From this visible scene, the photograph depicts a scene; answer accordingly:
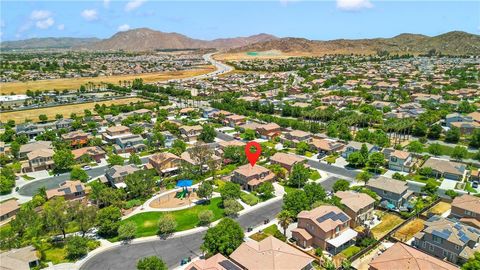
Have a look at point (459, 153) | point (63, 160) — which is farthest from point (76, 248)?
point (459, 153)

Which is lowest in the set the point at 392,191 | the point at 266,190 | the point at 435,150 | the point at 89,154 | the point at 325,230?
the point at 89,154

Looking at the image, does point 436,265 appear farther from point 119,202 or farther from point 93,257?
point 119,202

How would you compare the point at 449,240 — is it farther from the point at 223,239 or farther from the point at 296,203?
the point at 223,239

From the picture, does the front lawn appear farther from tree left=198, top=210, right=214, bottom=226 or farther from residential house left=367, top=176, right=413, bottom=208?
tree left=198, top=210, right=214, bottom=226

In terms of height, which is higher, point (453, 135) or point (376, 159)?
point (453, 135)

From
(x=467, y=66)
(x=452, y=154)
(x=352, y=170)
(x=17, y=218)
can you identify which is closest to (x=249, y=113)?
(x=352, y=170)

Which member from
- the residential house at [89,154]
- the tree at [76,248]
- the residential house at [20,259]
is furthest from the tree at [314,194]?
the residential house at [89,154]

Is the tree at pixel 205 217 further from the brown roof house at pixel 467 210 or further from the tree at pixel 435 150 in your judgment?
the tree at pixel 435 150
